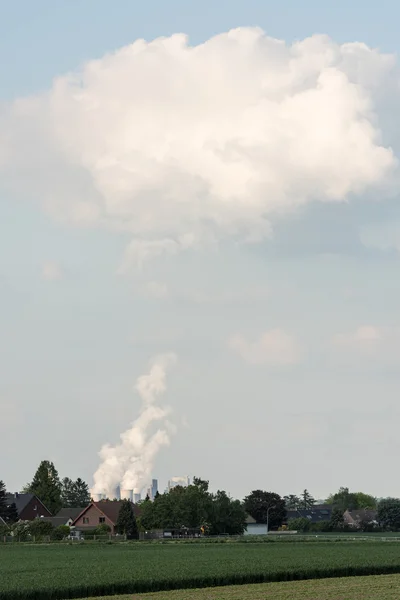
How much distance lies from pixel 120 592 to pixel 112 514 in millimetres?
108724

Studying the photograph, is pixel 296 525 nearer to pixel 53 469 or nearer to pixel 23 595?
pixel 53 469

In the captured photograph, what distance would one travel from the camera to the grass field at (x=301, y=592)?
1406 inches

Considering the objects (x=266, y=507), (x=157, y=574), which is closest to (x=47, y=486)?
(x=266, y=507)

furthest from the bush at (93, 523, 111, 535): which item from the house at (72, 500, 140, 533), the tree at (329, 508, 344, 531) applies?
the tree at (329, 508, 344, 531)

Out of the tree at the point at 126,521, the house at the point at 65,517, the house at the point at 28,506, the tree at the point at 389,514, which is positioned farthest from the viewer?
the tree at the point at 389,514

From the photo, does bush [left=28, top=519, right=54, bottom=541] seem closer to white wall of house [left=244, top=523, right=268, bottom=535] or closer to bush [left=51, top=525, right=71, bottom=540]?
bush [left=51, top=525, right=71, bottom=540]

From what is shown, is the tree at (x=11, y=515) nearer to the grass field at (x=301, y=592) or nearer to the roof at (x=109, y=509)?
the roof at (x=109, y=509)

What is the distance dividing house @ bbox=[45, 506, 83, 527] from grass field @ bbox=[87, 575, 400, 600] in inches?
4750

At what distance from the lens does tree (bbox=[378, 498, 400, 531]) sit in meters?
184

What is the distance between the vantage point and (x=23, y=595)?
121 feet

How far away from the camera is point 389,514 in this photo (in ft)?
607

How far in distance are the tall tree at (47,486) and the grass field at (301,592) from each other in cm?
14471

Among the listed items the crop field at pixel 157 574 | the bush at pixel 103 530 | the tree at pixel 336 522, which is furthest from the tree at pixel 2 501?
the crop field at pixel 157 574

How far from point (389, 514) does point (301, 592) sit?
504 ft
